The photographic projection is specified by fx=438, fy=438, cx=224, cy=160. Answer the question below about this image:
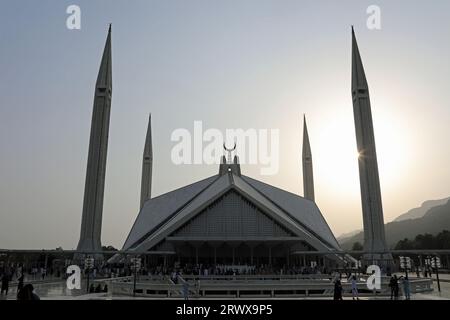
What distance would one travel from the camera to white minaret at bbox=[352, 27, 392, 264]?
114 ft

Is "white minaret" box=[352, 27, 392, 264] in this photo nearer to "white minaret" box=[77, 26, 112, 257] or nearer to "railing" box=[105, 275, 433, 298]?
"railing" box=[105, 275, 433, 298]

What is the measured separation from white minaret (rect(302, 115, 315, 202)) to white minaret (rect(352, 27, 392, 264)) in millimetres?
21093

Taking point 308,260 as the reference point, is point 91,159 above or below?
above

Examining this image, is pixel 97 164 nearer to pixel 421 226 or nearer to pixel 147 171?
pixel 147 171

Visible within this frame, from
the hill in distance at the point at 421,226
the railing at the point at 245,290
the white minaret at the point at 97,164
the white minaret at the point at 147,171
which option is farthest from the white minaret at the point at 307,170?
the hill in distance at the point at 421,226

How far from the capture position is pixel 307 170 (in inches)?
2359

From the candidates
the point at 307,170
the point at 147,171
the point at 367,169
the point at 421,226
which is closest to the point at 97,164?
the point at 147,171

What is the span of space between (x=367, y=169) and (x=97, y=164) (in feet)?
74.5
